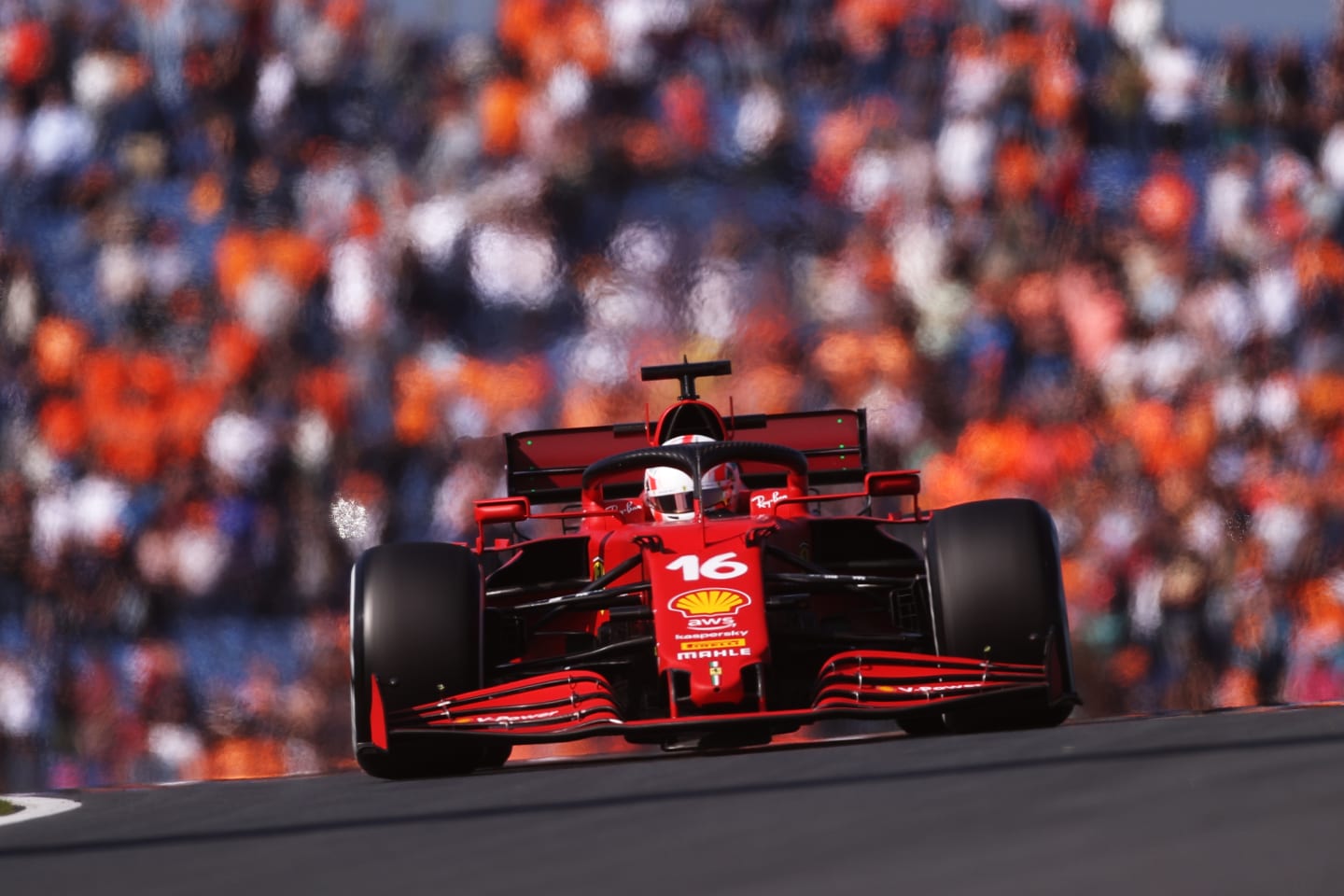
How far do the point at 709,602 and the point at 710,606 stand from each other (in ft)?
0.06

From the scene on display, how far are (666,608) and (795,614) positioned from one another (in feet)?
3.16

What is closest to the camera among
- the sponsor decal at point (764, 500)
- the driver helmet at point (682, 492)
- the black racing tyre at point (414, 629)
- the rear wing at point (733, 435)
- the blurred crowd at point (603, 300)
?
the black racing tyre at point (414, 629)

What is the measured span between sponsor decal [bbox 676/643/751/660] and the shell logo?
153mm

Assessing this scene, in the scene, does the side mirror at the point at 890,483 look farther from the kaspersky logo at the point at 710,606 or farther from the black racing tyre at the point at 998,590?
the kaspersky logo at the point at 710,606

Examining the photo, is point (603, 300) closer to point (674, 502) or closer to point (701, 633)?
point (674, 502)

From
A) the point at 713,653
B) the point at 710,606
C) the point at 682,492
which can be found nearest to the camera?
the point at 713,653

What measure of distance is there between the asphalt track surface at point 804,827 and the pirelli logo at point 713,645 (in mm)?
393

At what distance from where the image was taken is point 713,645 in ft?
23.8

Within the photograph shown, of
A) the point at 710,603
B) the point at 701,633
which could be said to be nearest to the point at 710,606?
the point at 710,603

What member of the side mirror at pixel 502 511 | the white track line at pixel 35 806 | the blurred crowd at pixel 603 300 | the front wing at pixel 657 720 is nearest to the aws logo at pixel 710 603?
the front wing at pixel 657 720

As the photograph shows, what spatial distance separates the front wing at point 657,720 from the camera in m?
7.08

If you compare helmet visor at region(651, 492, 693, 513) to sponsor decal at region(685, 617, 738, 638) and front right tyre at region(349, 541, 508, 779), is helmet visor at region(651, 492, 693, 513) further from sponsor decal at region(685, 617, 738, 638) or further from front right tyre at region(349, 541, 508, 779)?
sponsor decal at region(685, 617, 738, 638)

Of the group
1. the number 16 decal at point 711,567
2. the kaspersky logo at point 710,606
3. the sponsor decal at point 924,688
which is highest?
the number 16 decal at point 711,567

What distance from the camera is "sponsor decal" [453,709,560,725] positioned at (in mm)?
7223
